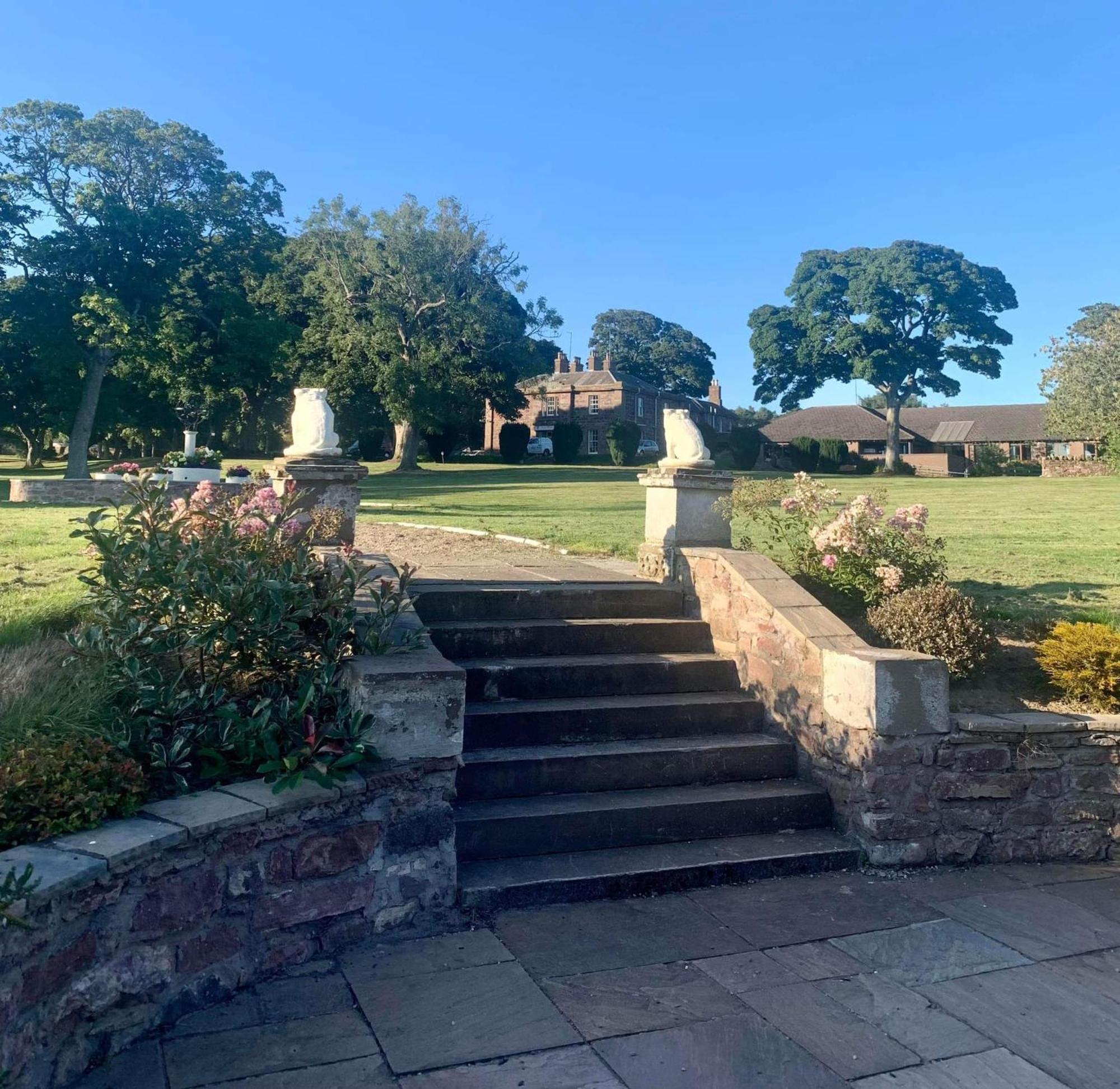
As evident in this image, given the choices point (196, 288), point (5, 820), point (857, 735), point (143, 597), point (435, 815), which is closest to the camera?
point (5, 820)

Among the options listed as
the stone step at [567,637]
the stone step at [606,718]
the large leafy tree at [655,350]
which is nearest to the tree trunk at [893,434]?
the large leafy tree at [655,350]

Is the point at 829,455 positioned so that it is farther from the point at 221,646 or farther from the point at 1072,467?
the point at 221,646

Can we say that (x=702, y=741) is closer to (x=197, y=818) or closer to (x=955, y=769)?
(x=955, y=769)

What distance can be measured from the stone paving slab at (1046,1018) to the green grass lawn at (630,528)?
12.1 feet

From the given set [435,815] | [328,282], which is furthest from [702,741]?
[328,282]

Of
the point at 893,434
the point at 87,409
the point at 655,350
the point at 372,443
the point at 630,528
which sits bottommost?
the point at 630,528

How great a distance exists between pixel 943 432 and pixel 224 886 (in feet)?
190

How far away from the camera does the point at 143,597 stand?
4.28 meters

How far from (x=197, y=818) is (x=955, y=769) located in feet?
11.9

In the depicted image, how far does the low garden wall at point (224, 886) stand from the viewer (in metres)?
2.78

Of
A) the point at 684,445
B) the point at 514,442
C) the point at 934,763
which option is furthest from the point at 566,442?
the point at 934,763

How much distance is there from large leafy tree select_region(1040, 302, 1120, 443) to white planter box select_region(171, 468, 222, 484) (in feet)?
106

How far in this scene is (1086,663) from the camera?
17.1 ft

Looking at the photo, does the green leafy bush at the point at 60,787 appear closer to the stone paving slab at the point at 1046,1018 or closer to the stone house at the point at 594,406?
the stone paving slab at the point at 1046,1018
